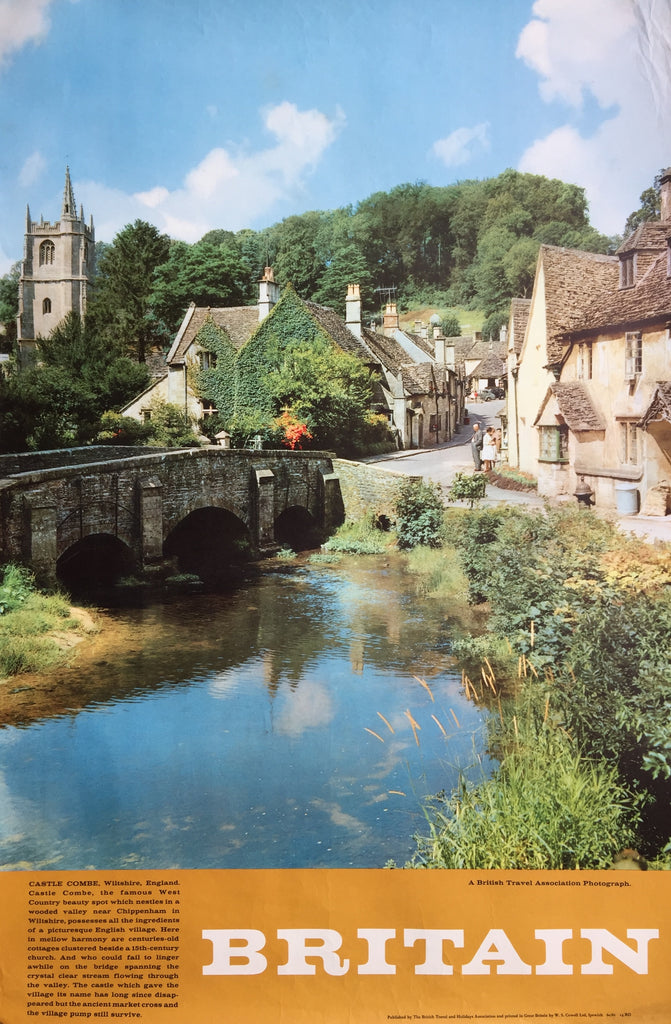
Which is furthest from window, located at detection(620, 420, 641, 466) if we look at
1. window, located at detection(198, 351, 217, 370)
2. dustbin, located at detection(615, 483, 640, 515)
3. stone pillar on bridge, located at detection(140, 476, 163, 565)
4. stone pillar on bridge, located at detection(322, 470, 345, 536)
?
stone pillar on bridge, located at detection(322, 470, 345, 536)

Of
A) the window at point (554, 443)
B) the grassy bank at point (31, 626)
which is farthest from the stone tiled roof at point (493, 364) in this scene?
the grassy bank at point (31, 626)

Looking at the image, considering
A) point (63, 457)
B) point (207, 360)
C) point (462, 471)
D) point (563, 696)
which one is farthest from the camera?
point (63, 457)

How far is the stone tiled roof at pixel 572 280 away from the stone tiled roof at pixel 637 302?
0.06 metres

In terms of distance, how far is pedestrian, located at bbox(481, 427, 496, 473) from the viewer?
9.73 meters

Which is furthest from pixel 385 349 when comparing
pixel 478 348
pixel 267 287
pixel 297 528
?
pixel 267 287

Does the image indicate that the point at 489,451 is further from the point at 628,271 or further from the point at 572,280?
the point at 628,271

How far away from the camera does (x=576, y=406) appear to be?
6.34 meters

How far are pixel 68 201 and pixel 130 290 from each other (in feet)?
5.56

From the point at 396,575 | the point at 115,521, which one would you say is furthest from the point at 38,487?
the point at 396,575

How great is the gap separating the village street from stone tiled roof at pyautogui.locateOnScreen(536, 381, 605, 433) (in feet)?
2.30

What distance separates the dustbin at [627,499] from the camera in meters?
5.56

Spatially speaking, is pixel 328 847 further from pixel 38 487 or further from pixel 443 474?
pixel 443 474

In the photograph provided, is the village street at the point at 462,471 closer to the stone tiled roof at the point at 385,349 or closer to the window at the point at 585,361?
the window at the point at 585,361

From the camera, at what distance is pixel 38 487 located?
332 inches
